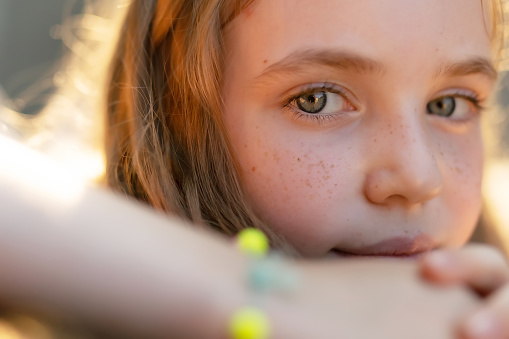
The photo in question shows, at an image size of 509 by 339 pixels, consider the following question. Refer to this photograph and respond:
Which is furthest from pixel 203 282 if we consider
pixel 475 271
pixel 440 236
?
pixel 440 236

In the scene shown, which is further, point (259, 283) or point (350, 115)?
point (350, 115)

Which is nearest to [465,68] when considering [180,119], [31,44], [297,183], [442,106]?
[442,106]

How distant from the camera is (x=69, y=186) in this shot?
0.49 meters

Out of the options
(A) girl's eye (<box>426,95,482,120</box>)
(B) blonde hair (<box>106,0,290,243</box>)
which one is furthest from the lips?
(A) girl's eye (<box>426,95,482,120</box>)

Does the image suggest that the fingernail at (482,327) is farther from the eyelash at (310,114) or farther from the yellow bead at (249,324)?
the eyelash at (310,114)

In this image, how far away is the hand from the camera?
18.6 inches

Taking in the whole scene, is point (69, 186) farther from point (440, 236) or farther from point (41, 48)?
point (41, 48)

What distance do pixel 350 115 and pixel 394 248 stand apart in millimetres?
201

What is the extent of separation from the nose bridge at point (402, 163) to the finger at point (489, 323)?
268 mm

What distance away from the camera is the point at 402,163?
75 centimetres

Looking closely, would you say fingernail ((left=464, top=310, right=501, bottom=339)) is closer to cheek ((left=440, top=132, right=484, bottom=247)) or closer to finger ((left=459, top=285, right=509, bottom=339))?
finger ((left=459, top=285, right=509, bottom=339))

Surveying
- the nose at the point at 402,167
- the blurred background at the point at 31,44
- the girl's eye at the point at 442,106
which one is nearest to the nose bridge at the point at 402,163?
the nose at the point at 402,167

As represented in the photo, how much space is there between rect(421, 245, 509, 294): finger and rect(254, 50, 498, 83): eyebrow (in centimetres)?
29

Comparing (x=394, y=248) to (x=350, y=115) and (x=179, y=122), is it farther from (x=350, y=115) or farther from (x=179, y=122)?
(x=179, y=122)
